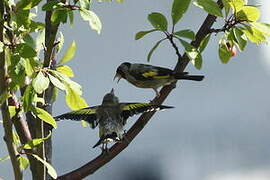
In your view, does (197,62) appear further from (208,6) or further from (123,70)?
(123,70)

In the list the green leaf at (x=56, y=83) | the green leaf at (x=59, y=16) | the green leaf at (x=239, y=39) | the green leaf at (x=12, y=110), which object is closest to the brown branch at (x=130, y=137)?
the green leaf at (x=239, y=39)

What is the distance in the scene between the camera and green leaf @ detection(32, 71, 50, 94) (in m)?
1.38

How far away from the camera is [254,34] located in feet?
5.64

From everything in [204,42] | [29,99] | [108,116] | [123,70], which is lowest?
[123,70]

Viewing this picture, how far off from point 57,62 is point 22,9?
17.7 inches

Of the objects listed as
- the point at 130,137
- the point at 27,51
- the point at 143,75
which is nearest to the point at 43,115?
the point at 27,51

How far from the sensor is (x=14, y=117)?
169cm

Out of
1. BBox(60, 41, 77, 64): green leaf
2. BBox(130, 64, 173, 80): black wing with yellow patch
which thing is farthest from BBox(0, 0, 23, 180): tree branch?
BBox(130, 64, 173, 80): black wing with yellow patch

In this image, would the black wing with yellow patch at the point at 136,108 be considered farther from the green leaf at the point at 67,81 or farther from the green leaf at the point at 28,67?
the green leaf at the point at 28,67

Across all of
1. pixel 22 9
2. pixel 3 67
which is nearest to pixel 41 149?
pixel 3 67

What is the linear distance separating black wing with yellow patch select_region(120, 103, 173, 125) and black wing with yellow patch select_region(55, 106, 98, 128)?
0.13 meters

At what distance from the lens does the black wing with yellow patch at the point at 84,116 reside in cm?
215

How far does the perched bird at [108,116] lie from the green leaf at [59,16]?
0.63m

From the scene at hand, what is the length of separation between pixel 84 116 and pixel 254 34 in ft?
2.56
